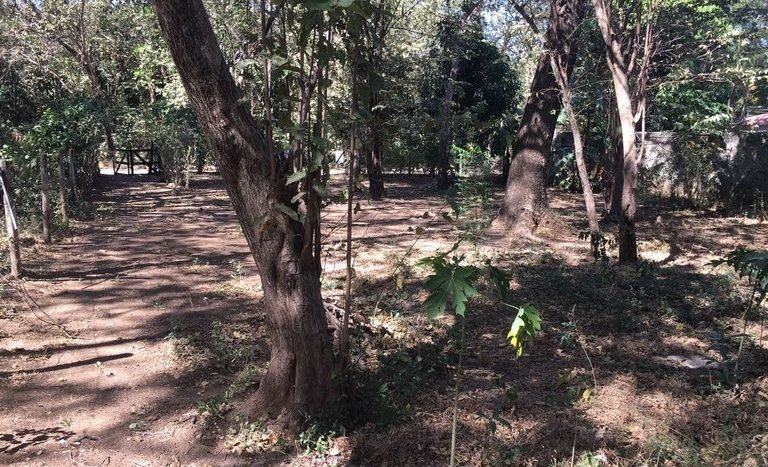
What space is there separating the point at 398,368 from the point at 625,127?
418cm

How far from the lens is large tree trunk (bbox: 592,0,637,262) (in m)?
6.45

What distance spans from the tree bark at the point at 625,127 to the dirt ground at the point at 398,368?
0.34 meters

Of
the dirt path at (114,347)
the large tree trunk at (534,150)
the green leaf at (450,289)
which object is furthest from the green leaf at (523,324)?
the large tree trunk at (534,150)

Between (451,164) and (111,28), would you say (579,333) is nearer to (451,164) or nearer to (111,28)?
(451,164)

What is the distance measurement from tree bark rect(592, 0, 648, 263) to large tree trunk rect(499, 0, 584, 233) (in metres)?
1.73

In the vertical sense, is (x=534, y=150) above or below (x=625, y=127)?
below

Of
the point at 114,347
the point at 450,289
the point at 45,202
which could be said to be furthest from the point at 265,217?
the point at 45,202

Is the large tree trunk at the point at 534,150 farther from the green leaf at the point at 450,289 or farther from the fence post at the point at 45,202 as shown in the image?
the green leaf at the point at 450,289

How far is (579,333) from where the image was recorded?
4781 millimetres

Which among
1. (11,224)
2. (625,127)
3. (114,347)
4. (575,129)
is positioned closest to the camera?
(114,347)

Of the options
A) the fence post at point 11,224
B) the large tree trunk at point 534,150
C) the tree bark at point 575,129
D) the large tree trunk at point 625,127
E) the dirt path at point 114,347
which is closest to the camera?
the dirt path at point 114,347

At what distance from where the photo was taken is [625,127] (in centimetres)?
650

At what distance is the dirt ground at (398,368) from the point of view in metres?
3.09

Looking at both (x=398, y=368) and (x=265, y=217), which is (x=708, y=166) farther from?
(x=265, y=217)
